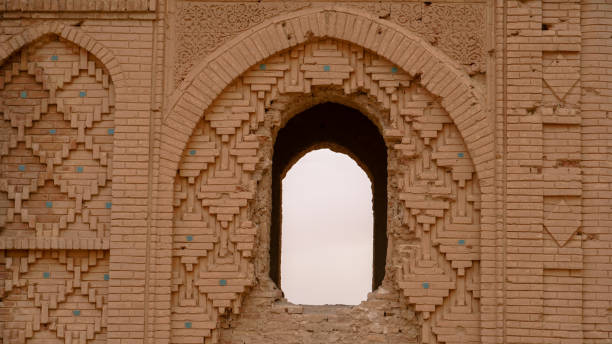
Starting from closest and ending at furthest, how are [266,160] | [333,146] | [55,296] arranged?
[55,296]
[266,160]
[333,146]

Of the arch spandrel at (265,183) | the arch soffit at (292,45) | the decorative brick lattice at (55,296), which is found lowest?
the decorative brick lattice at (55,296)

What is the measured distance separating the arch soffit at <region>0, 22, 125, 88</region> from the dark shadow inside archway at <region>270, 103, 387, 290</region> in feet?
10.2

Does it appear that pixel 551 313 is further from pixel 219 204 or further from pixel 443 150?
pixel 219 204

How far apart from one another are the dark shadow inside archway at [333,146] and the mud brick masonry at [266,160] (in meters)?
2.65

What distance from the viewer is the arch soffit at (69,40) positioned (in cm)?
641

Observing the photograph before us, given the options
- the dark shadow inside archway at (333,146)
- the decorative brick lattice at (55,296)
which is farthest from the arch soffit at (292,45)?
the dark shadow inside archway at (333,146)

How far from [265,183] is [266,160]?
21cm

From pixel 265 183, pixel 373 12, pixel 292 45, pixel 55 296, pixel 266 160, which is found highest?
pixel 373 12

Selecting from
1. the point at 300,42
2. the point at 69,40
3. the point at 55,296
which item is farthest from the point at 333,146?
the point at 55,296

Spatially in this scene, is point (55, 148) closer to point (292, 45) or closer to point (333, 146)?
point (292, 45)

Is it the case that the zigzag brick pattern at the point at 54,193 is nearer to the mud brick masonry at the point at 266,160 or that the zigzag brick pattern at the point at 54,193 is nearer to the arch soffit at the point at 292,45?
the mud brick masonry at the point at 266,160

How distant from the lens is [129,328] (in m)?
6.18

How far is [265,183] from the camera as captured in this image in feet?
21.7

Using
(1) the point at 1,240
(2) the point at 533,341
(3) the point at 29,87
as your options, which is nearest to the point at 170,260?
(1) the point at 1,240
